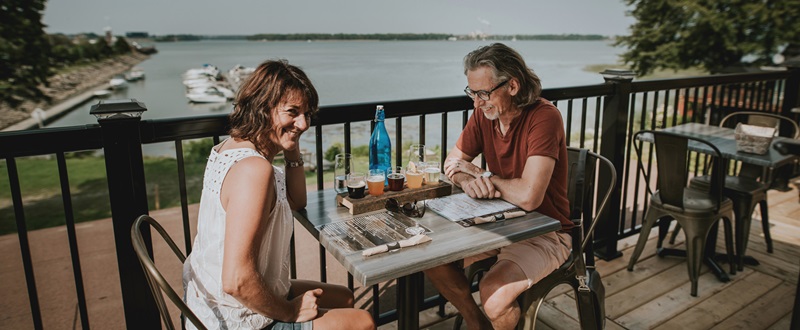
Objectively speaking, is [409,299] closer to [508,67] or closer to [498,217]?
[498,217]

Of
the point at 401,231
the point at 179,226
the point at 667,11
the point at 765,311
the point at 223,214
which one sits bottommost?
the point at 179,226

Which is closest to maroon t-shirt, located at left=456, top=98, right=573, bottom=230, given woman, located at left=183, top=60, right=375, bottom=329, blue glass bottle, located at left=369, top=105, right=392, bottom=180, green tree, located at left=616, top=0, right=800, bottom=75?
blue glass bottle, located at left=369, top=105, right=392, bottom=180

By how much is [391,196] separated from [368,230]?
10.3 inches

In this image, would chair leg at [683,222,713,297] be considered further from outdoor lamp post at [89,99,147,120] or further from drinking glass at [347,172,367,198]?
outdoor lamp post at [89,99,147,120]

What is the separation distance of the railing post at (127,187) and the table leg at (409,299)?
3.02 feet

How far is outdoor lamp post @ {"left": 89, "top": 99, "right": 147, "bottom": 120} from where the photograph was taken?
5.43ft

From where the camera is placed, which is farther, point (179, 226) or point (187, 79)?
point (187, 79)

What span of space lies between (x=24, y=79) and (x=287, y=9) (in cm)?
4031

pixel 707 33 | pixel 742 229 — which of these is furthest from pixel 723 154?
pixel 707 33

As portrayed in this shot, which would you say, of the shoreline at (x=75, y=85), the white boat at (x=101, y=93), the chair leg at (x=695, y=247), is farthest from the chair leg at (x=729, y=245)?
the white boat at (x=101, y=93)

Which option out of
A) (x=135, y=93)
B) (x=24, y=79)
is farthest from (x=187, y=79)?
(x=24, y=79)

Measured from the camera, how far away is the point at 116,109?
168 cm

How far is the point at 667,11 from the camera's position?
2952 centimetres

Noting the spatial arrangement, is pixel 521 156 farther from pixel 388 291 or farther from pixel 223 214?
pixel 388 291
